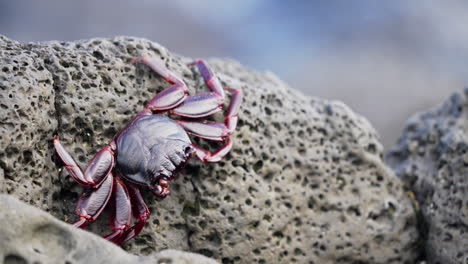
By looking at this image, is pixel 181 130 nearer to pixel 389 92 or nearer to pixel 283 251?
pixel 283 251

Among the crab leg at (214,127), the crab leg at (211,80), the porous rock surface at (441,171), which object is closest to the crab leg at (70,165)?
the crab leg at (214,127)

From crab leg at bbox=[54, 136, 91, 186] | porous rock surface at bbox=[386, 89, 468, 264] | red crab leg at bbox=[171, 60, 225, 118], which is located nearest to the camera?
crab leg at bbox=[54, 136, 91, 186]

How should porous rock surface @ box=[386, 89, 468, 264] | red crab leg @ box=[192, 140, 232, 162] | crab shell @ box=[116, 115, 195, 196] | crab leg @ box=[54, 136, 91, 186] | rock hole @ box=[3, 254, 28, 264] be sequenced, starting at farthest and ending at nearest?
porous rock surface @ box=[386, 89, 468, 264], red crab leg @ box=[192, 140, 232, 162], crab shell @ box=[116, 115, 195, 196], crab leg @ box=[54, 136, 91, 186], rock hole @ box=[3, 254, 28, 264]

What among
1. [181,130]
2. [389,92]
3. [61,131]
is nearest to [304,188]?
[181,130]

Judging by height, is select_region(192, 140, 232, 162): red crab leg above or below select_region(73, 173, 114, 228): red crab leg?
above

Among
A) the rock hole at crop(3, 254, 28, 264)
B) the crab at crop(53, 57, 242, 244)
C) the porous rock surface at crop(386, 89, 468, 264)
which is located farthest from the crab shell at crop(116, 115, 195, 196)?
the porous rock surface at crop(386, 89, 468, 264)

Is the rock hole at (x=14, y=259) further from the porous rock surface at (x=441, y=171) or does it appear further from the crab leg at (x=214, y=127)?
the porous rock surface at (x=441, y=171)

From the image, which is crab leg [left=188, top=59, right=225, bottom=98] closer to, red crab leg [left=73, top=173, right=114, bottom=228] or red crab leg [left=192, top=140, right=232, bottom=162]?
red crab leg [left=192, top=140, right=232, bottom=162]

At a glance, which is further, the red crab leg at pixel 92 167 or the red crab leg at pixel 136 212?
the red crab leg at pixel 136 212
